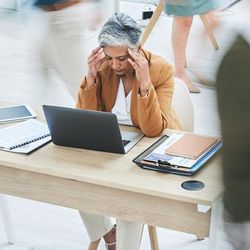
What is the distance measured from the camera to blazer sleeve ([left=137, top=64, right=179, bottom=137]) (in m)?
1.85

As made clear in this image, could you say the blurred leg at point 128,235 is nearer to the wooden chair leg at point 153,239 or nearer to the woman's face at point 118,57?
the wooden chair leg at point 153,239

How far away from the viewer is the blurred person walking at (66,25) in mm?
783

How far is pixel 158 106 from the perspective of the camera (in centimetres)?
190

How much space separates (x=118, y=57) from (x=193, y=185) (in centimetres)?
61

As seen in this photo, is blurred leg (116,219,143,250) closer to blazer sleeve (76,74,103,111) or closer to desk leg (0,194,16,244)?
blazer sleeve (76,74,103,111)

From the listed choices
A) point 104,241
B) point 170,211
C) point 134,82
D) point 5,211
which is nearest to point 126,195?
point 170,211

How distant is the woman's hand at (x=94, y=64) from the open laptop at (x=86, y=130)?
263mm

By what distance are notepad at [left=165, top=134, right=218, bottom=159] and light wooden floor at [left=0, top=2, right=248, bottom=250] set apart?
0.06 m

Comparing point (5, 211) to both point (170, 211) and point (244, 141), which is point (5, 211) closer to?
point (170, 211)

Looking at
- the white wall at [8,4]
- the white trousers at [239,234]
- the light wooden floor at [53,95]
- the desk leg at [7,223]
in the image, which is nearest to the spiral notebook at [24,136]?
the light wooden floor at [53,95]

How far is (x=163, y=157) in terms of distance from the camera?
1.64 meters

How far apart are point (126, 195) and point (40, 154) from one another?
1.12 ft

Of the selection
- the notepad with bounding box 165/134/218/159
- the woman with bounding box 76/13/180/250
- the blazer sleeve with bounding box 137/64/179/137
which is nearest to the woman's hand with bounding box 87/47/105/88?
the woman with bounding box 76/13/180/250

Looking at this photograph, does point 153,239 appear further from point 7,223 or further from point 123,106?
point 7,223
